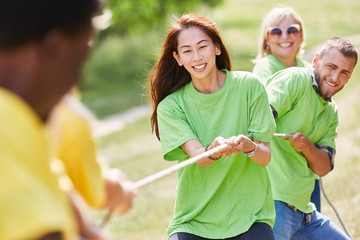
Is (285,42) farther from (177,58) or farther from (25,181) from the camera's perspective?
(25,181)

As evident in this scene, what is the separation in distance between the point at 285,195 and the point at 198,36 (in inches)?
55.5

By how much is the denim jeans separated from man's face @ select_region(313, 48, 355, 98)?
134cm

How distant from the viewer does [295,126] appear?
499cm

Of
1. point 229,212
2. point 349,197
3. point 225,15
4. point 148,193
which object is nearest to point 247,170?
point 229,212

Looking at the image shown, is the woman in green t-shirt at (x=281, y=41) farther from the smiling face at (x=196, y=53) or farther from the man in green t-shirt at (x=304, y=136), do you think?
the smiling face at (x=196, y=53)

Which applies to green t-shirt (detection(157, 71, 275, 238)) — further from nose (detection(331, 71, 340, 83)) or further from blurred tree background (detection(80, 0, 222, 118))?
blurred tree background (detection(80, 0, 222, 118))

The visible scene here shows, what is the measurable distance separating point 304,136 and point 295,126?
13cm

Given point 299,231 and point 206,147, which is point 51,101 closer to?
point 206,147

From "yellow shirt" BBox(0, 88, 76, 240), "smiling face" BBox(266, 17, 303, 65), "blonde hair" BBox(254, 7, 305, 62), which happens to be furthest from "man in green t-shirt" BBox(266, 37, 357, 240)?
"yellow shirt" BBox(0, 88, 76, 240)

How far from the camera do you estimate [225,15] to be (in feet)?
150

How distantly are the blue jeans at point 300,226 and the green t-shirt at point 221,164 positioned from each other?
1.59 feet

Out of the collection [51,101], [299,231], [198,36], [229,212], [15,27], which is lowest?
[299,231]

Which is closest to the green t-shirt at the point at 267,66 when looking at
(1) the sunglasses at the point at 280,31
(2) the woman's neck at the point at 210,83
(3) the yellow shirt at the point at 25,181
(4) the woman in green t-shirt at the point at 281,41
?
(4) the woman in green t-shirt at the point at 281,41

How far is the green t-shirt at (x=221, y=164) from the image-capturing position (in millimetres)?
4273
